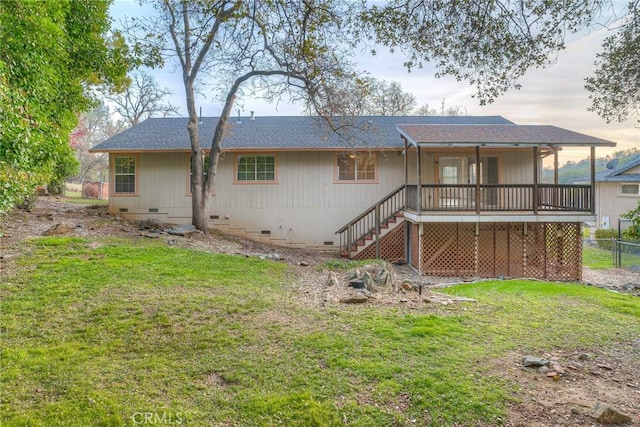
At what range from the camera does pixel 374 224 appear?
14344 mm

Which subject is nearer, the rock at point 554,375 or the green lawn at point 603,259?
the rock at point 554,375

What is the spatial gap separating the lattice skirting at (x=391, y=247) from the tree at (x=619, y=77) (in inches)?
322

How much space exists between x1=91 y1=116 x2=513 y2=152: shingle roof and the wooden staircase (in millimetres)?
1990

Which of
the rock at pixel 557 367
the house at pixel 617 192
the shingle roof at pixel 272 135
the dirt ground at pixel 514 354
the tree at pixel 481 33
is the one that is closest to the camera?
the dirt ground at pixel 514 354

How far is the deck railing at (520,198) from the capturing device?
1186 cm

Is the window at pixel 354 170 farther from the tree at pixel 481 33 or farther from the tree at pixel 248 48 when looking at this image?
the tree at pixel 481 33

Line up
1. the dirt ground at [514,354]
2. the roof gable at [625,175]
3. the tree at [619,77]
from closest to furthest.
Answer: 1. the dirt ground at [514,354]
2. the tree at [619,77]
3. the roof gable at [625,175]

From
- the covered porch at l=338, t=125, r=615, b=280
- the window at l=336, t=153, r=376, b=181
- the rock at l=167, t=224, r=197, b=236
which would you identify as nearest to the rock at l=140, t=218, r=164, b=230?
the rock at l=167, t=224, r=197, b=236

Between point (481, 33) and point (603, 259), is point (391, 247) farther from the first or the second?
point (603, 259)

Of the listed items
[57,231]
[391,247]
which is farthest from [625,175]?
[57,231]

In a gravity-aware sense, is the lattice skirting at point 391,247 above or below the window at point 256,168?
below

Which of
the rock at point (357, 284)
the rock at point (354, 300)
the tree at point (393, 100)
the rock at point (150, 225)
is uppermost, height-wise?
the tree at point (393, 100)

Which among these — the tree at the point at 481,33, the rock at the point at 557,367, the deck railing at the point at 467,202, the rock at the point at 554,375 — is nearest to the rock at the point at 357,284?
the rock at the point at 557,367

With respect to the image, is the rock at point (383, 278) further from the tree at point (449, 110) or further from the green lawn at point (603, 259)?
the tree at point (449, 110)
